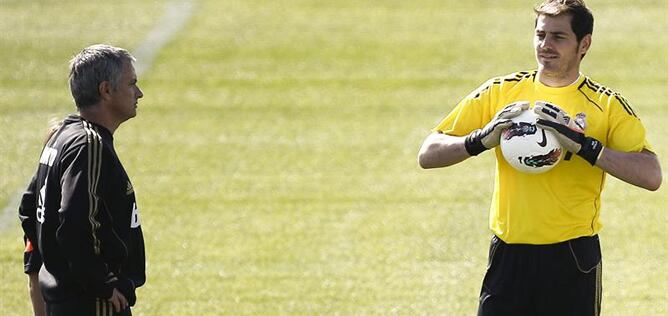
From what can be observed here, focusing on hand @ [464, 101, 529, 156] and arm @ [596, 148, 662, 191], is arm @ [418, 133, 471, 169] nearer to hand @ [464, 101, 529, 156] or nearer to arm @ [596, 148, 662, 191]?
hand @ [464, 101, 529, 156]

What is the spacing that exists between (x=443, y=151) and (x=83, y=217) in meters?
1.77

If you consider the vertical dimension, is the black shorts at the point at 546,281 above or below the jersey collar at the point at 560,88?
below

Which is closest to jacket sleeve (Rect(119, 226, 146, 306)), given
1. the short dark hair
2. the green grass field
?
the short dark hair

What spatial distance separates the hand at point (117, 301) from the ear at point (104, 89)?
841 millimetres

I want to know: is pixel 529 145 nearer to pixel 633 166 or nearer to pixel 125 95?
pixel 633 166

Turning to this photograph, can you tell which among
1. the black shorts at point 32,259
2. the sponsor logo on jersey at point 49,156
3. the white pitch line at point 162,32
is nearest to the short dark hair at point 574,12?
the sponsor logo on jersey at point 49,156

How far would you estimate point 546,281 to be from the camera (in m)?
5.98

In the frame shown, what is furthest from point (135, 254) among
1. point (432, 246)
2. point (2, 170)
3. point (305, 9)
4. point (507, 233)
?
point (305, 9)

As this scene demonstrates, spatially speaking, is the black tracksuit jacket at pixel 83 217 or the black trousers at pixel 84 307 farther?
the black trousers at pixel 84 307

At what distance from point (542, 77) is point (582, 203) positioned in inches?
24.9

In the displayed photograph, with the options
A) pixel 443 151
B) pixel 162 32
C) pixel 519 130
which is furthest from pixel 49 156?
pixel 162 32

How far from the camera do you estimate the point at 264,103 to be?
16.0 m

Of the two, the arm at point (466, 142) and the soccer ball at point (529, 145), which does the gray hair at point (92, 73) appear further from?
the soccer ball at point (529, 145)

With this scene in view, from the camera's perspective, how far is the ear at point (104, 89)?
5.51 meters
